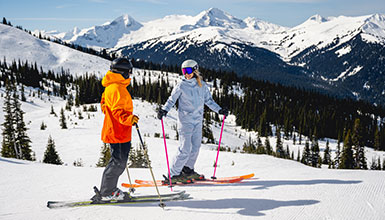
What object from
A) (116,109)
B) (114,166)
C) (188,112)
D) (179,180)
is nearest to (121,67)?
(116,109)

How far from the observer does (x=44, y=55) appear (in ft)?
350

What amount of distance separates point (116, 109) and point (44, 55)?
12438cm

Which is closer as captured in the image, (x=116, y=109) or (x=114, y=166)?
(x=116, y=109)

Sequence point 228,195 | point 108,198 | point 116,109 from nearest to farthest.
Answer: point 116,109, point 108,198, point 228,195

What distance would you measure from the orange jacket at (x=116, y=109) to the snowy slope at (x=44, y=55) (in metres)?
103

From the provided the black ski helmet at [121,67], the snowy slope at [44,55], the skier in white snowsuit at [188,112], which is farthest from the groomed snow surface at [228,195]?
the snowy slope at [44,55]

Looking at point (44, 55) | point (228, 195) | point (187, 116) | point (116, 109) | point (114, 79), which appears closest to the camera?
point (116, 109)

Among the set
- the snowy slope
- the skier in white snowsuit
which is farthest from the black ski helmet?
the snowy slope

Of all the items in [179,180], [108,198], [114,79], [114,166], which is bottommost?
[179,180]

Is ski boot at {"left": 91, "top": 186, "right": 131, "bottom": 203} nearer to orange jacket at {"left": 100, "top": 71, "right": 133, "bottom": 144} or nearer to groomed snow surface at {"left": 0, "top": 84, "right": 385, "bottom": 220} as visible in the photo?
groomed snow surface at {"left": 0, "top": 84, "right": 385, "bottom": 220}

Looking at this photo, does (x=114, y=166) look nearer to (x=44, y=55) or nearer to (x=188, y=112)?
(x=188, y=112)

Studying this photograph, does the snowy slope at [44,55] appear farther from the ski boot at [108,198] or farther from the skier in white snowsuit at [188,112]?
the ski boot at [108,198]

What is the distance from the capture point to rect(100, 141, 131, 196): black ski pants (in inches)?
166

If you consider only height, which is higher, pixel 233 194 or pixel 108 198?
pixel 108 198
